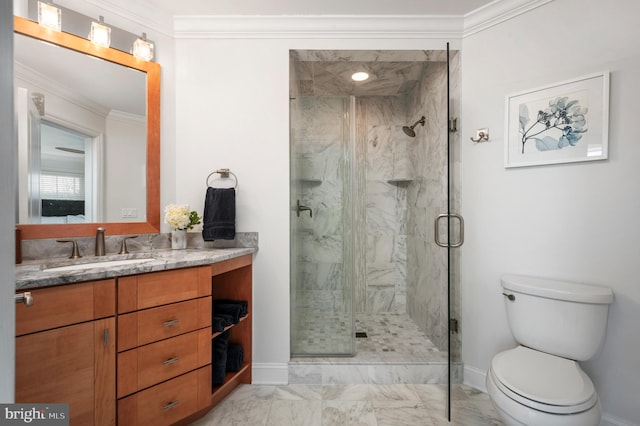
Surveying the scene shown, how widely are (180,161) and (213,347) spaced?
1299mm

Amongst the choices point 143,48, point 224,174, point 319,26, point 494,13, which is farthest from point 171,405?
point 494,13

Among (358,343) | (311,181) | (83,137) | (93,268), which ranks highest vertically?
(83,137)

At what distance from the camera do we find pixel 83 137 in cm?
161

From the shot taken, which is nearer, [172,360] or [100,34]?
[172,360]

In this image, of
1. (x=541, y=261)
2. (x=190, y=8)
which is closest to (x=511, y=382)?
(x=541, y=261)

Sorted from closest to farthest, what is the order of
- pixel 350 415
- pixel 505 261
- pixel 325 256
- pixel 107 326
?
1. pixel 107 326
2. pixel 350 415
3. pixel 505 261
4. pixel 325 256

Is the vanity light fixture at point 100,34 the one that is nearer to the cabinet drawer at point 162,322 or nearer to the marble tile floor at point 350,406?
the cabinet drawer at point 162,322

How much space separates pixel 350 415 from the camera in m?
1.62

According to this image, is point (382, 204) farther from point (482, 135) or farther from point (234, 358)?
point (234, 358)

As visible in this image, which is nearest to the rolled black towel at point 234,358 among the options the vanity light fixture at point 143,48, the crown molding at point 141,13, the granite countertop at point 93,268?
the granite countertop at point 93,268

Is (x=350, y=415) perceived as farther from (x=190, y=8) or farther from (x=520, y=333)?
(x=190, y=8)

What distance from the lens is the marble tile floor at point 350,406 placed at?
5.15 feet

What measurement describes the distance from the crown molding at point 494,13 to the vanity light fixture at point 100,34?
2378mm

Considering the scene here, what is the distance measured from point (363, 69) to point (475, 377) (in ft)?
8.45
